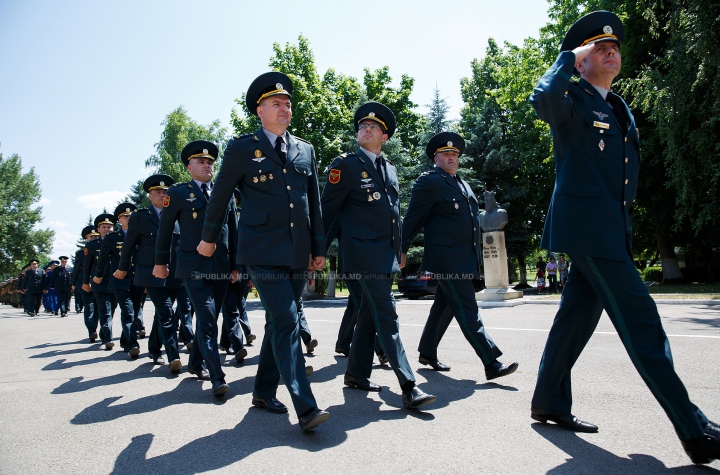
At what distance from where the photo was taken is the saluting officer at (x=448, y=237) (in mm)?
5324

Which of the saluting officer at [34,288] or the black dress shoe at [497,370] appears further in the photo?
the saluting officer at [34,288]

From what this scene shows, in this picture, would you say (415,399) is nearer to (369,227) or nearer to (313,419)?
(313,419)

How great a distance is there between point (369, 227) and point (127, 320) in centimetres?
530

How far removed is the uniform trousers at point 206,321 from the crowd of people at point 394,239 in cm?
1

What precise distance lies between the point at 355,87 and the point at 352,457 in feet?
110

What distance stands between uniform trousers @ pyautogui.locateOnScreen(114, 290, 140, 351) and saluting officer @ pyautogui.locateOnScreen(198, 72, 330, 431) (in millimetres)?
4569

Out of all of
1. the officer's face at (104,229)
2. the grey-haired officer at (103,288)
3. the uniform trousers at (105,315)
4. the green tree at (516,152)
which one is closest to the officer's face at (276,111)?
the grey-haired officer at (103,288)

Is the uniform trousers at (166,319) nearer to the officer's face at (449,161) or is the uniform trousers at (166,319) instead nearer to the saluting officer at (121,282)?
the saluting officer at (121,282)

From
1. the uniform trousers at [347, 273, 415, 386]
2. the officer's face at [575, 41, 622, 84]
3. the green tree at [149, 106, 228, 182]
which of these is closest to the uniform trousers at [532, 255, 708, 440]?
the uniform trousers at [347, 273, 415, 386]

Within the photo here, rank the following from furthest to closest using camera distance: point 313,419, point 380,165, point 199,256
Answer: point 199,256
point 380,165
point 313,419

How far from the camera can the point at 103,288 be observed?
32.4 feet

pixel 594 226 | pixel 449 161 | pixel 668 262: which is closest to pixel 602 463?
pixel 594 226

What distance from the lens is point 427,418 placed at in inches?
158

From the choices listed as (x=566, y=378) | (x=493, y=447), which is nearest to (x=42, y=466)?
(x=493, y=447)
